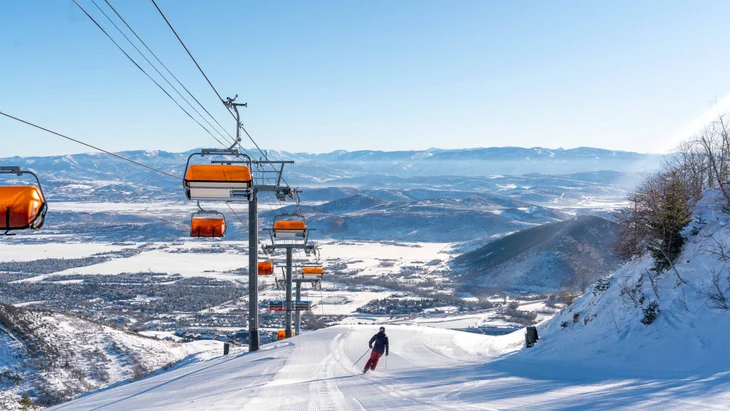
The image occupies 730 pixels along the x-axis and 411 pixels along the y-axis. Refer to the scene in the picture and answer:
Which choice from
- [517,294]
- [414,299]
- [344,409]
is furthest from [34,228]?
[517,294]

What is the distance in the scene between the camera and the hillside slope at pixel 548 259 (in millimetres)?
73750

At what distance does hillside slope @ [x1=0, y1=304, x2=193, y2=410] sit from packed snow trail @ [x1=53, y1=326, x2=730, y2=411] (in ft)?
54.3

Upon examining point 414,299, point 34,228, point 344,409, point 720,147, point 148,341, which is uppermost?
point 720,147

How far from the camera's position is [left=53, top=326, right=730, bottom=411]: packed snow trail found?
743cm

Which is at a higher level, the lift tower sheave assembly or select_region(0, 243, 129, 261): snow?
the lift tower sheave assembly

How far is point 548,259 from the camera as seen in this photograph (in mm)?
79062

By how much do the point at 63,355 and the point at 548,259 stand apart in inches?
2603

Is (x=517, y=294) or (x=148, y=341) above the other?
(x=148, y=341)

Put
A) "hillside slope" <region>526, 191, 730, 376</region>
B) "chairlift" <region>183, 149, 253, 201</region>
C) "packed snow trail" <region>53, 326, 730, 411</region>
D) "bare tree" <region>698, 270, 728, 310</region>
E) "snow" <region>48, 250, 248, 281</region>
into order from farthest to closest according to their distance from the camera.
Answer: "snow" <region>48, 250, 248, 281</region>, "chairlift" <region>183, 149, 253, 201</region>, "bare tree" <region>698, 270, 728, 310</region>, "hillside slope" <region>526, 191, 730, 376</region>, "packed snow trail" <region>53, 326, 730, 411</region>

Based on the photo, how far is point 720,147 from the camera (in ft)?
59.3

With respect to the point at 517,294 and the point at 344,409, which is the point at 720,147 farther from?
the point at 517,294

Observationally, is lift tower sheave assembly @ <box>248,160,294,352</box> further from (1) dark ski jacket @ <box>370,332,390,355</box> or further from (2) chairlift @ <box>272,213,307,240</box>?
(2) chairlift @ <box>272,213,307,240</box>

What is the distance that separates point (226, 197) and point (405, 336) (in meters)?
11.7

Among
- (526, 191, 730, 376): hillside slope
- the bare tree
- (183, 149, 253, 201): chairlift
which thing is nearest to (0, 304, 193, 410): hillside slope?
(183, 149, 253, 201): chairlift
